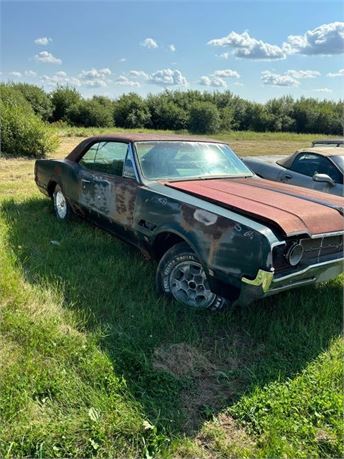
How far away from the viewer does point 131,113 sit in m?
38.3

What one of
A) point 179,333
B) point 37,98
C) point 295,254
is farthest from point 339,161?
point 37,98

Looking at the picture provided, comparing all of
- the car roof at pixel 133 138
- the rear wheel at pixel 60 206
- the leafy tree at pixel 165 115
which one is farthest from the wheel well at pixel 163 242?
the leafy tree at pixel 165 115

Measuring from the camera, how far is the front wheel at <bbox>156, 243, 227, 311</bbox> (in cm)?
332

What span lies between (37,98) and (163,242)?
33223 mm

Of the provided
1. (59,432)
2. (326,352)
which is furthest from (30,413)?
(326,352)

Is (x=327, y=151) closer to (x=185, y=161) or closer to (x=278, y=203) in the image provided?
(x=185, y=161)

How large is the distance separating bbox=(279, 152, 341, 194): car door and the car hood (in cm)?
212

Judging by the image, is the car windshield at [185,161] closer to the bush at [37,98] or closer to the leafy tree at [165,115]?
the bush at [37,98]

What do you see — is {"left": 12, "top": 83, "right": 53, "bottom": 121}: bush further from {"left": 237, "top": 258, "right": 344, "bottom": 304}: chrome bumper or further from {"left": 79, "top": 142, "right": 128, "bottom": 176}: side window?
{"left": 237, "top": 258, "right": 344, "bottom": 304}: chrome bumper

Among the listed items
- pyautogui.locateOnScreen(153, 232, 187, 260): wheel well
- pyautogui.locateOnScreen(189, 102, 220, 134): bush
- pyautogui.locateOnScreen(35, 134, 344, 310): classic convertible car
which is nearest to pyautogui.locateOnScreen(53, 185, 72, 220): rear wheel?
pyautogui.locateOnScreen(35, 134, 344, 310): classic convertible car

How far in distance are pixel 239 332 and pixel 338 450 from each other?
3.77 feet

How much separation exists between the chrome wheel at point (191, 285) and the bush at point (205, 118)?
3534 centimetres

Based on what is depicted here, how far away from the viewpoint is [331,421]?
2381 millimetres

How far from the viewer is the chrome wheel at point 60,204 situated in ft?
19.0
